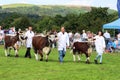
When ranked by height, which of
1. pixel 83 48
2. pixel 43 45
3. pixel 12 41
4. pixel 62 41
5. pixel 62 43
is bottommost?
pixel 12 41

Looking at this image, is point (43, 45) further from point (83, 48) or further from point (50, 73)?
point (50, 73)

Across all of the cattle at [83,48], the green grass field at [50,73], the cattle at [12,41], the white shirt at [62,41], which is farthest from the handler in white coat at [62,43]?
the cattle at [12,41]

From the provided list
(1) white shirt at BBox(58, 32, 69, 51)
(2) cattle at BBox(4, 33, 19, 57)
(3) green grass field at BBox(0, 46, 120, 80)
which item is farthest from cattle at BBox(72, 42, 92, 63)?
(2) cattle at BBox(4, 33, 19, 57)

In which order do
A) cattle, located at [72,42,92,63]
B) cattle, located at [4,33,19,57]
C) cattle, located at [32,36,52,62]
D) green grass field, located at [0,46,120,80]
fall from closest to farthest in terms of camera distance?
green grass field, located at [0,46,120,80], cattle, located at [72,42,92,63], cattle, located at [32,36,52,62], cattle, located at [4,33,19,57]

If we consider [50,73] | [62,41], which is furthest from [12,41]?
[50,73]

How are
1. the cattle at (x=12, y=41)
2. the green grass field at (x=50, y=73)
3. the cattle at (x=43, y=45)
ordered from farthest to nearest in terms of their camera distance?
the cattle at (x=12, y=41) → the cattle at (x=43, y=45) → the green grass field at (x=50, y=73)

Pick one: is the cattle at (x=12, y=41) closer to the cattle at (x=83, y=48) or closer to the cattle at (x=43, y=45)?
the cattle at (x=43, y=45)

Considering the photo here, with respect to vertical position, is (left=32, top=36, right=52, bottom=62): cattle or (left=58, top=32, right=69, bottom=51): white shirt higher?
(left=58, top=32, right=69, bottom=51): white shirt

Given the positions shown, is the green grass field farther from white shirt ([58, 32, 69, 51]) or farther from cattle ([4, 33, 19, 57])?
cattle ([4, 33, 19, 57])

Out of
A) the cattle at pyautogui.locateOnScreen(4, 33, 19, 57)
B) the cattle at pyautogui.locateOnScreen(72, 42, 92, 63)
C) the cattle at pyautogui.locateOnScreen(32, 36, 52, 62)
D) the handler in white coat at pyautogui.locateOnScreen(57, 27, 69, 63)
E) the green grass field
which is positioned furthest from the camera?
the cattle at pyautogui.locateOnScreen(4, 33, 19, 57)

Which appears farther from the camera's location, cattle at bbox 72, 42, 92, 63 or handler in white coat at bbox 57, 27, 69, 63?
cattle at bbox 72, 42, 92, 63

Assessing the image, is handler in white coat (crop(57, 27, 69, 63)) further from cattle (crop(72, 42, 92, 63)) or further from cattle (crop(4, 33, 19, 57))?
cattle (crop(4, 33, 19, 57))

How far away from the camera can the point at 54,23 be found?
113438mm

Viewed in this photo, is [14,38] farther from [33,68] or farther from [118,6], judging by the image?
[118,6]
